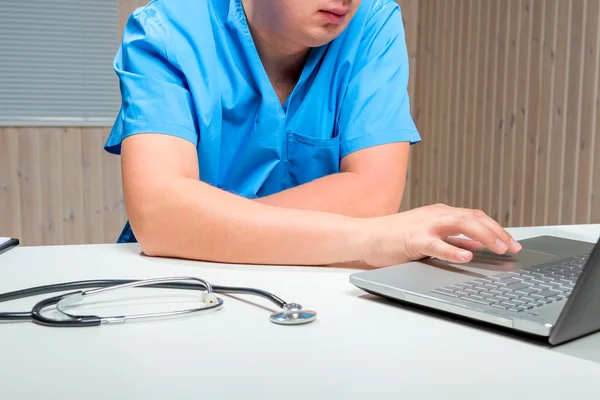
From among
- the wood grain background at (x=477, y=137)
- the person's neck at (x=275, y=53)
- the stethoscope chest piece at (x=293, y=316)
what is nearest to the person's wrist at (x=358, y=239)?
the stethoscope chest piece at (x=293, y=316)

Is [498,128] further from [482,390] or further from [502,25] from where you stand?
[482,390]

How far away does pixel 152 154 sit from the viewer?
41.1 inches

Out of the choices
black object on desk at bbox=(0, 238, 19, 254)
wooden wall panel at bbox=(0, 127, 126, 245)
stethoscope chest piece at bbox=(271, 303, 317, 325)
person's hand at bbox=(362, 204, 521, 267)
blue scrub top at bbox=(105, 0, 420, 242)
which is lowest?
wooden wall panel at bbox=(0, 127, 126, 245)

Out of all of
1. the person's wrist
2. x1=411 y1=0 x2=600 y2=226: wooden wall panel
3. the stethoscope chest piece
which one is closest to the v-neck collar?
the person's wrist

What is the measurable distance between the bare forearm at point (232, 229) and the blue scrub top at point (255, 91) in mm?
200

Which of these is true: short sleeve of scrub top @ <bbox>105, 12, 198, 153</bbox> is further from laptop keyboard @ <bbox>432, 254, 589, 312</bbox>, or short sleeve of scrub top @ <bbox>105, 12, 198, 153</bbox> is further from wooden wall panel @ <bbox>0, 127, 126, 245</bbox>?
wooden wall panel @ <bbox>0, 127, 126, 245</bbox>

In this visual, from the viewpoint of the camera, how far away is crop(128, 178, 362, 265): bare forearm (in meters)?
0.89

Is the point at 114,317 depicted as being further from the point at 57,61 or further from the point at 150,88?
the point at 57,61

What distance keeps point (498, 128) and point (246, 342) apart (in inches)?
112

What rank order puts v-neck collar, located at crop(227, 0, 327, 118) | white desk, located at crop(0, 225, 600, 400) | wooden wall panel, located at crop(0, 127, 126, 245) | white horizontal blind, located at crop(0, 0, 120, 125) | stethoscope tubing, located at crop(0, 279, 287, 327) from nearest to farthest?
1. white desk, located at crop(0, 225, 600, 400)
2. stethoscope tubing, located at crop(0, 279, 287, 327)
3. v-neck collar, located at crop(227, 0, 327, 118)
4. white horizontal blind, located at crop(0, 0, 120, 125)
5. wooden wall panel, located at crop(0, 127, 126, 245)

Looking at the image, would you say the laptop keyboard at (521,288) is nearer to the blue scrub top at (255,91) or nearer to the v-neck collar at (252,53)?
the blue scrub top at (255,91)

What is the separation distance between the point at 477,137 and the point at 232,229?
2.70m

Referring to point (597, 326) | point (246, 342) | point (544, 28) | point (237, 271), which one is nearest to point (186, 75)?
point (237, 271)

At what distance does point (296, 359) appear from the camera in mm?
550
